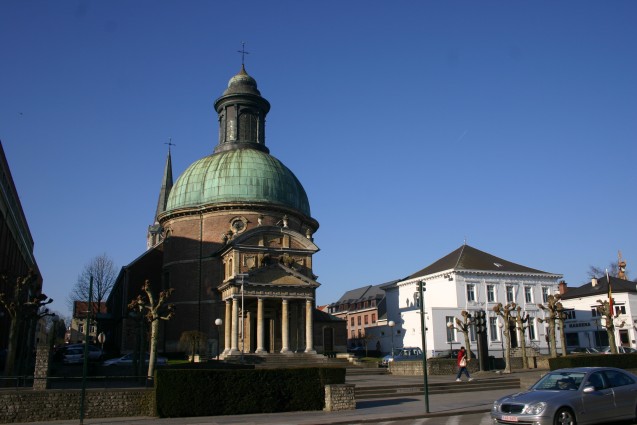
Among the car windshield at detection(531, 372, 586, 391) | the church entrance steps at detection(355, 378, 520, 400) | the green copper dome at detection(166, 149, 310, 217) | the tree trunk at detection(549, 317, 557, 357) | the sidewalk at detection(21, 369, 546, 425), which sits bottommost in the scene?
the sidewalk at detection(21, 369, 546, 425)

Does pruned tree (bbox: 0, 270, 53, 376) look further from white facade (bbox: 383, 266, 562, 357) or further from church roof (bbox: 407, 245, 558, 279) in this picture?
church roof (bbox: 407, 245, 558, 279)

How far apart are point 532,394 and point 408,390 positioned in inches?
548

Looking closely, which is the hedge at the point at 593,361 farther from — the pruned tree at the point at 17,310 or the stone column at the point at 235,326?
the pruned tree at the point at 17,310

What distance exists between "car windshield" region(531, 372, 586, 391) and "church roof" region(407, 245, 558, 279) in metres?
40.0

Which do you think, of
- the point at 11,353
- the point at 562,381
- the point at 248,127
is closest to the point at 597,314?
the point at 248,127

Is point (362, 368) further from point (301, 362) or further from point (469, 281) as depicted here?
point (469, 281)

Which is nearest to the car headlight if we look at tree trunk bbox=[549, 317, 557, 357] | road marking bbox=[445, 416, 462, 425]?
road marking bbox=[445, 416, 462, 425]

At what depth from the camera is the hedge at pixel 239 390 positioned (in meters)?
20.8

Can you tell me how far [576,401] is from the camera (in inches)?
531

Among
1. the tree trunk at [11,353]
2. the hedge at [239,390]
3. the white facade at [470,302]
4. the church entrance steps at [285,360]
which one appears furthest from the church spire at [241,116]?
the hedge at [239,390]

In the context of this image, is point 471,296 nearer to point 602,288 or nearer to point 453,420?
point 602,288

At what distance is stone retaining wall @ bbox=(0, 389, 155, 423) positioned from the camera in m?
19.7

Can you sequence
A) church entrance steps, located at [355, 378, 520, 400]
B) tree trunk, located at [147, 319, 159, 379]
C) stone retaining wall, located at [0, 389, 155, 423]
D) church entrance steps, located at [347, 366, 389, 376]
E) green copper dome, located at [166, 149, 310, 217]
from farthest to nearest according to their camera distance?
green copper dome, located at [166, 149, 310, 217] → church entrance steps, located at [347, 366, 389, 376] → tree trunk, located at [147, 319, 159, 379] → church entrance steps, located at [355, 378, 520, 400] → stone retaining wall, located at [0, 389, 155, 423]

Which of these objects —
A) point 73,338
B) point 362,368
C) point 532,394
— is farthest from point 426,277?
point 73,338
